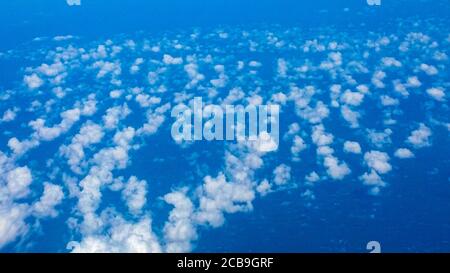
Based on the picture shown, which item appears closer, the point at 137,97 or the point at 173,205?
the point at 173,205

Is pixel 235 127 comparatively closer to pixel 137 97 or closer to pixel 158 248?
pixel 137 97

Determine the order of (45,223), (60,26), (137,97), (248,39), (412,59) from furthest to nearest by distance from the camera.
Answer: (60,26) < (248,39) < (412,59) < (137,97) < (45,223)

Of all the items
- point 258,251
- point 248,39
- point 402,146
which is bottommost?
point 258,251

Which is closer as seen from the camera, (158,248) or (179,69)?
(158,248)

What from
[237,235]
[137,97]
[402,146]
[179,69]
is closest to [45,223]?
[237,235]

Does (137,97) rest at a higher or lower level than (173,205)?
higher

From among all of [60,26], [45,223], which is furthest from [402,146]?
[60,26]

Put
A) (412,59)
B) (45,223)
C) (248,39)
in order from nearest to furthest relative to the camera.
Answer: (45,223)
(412,59)
(248,39)

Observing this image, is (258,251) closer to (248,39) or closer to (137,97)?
(137,97)

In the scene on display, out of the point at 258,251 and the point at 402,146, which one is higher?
the point at 402,146
